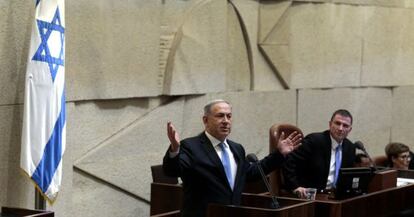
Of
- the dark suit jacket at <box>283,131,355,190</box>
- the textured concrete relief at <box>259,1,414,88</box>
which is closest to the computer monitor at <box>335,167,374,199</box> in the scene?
the dark suit jacket at <box>283,131,355,190</box>

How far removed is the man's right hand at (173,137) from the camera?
5172 mm

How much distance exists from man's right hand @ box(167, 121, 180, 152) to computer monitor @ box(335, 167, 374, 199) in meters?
1.56

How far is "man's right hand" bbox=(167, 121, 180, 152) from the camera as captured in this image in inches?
204

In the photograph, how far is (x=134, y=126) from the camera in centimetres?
758

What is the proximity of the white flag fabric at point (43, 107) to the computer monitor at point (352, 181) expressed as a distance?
196 centimetres

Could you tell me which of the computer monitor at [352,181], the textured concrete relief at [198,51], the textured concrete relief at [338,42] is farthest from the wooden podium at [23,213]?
the textured concrete relief at [338,42]

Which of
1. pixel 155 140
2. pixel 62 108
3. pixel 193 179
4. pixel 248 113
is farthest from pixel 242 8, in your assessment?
pixel 193 179

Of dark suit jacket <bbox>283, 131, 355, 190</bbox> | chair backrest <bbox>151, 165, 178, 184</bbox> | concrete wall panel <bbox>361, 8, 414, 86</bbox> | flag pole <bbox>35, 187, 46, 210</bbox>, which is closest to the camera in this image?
flag pole <bbox>35, 187, 46, 210</bbox>

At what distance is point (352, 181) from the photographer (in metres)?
6.50

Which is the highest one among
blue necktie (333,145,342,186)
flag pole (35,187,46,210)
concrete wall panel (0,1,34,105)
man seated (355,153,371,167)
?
concrete wall panel (0,1,34,105)

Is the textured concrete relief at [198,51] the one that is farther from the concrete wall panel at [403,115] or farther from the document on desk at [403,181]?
the concrete wall panel at [403,115]

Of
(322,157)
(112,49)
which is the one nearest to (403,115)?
(322,157)

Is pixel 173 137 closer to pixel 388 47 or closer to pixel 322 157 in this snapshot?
pixel 322 157

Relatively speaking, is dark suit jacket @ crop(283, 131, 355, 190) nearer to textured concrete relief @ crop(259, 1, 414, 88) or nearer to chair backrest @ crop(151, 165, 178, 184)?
chair backrest @ crop(151, 165, 178, 184)
